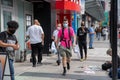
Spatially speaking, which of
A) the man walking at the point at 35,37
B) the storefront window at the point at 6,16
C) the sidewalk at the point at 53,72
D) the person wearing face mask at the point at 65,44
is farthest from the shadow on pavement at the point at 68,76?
the storefront window at the point at 6,16

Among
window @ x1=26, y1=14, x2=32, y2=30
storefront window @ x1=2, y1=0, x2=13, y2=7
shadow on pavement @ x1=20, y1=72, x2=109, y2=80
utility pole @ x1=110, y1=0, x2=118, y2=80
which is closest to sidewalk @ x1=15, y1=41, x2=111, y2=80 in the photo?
shadow on pavement @ x1=20, y1=72, x2=109, y2=80

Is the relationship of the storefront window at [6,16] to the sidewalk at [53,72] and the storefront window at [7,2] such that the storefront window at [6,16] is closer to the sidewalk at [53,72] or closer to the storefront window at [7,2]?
the storefront window at [7,2]

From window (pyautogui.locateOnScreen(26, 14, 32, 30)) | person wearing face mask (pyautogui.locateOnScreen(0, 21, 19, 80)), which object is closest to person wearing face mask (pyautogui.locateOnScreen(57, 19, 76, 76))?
person wearing face mask (pyautogui.locateOnScreen(0, 21, 19, 80))

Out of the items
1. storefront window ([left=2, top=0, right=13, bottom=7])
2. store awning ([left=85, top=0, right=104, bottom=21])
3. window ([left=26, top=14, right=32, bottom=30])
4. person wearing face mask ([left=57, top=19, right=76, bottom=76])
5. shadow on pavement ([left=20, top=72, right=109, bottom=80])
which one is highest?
store awning ([left=85, top=0, right=104, bottom=21])

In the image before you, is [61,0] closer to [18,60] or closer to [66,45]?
[18,60]

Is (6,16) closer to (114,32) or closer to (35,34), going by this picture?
(35,34)

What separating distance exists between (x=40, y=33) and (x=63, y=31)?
6.61 ft

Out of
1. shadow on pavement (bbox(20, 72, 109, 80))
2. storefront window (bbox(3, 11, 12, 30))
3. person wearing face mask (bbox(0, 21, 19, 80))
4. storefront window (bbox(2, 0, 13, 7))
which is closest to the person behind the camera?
person wearing face mask (bbox(0, 21, 19, 80))

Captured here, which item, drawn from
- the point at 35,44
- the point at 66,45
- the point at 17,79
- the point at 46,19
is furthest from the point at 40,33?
the point at 46,19

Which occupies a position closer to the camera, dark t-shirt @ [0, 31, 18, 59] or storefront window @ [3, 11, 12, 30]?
dark t-shirt @ [0, 31, 18, 59]

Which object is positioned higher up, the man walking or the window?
the window

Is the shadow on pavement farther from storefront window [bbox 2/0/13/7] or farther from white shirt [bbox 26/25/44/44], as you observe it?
storefront window [bbox 2/0/13/7]

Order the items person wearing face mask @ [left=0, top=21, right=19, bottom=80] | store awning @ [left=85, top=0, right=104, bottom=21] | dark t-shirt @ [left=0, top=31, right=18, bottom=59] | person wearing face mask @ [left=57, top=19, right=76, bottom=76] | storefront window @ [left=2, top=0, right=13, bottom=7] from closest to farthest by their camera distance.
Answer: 1. person wearing face mask @ [left=0, top=21, right=19, bottom=80]
2. dark t-shirt @ [left=0, top=31, right=18, bottom=59]
3. person wearing face mask @ [left=57, top=19, right=76, bottom=76]
4. storefront window @ [left=2, top=0, right=13, bottom=7]
5. store awning @ [left=85, top=0, right=104, bottom=21]

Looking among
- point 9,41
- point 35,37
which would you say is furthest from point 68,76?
point 9,41
